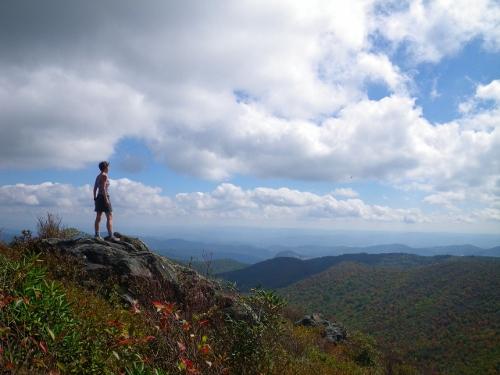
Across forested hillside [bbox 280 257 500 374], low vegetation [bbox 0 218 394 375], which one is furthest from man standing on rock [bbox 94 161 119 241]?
forested hillside [bbox 280 257 500 374]

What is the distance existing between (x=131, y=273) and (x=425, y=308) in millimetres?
89082

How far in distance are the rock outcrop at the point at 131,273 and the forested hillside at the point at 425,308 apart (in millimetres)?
29757

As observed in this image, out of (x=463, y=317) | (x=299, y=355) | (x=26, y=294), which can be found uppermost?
(x=26, y=294)

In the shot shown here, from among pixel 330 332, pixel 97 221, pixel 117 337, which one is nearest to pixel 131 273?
pixel 97 221

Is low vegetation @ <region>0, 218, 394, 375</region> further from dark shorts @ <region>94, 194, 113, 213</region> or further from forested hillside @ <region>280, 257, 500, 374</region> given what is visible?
forested hillside @ <region>280, 257, 500, 374</region>

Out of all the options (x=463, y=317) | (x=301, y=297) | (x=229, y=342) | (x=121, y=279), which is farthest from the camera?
(x=301, y=297)

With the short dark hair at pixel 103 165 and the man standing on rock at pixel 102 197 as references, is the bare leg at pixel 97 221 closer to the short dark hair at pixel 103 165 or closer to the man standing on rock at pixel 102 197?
the man standing on rock at pixel 102 197

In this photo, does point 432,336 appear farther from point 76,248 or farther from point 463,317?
point 76,248

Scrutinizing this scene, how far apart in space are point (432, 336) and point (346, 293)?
47.5 meters

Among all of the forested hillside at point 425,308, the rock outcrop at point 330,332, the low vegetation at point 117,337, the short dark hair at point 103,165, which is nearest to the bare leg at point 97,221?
the short dark hair at point 103,165

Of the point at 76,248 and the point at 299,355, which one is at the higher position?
Result: the point at 76,248

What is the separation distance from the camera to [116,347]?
4738mm

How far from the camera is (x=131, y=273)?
9523 millimetres

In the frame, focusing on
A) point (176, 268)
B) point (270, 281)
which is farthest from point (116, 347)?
point (270, 281)
